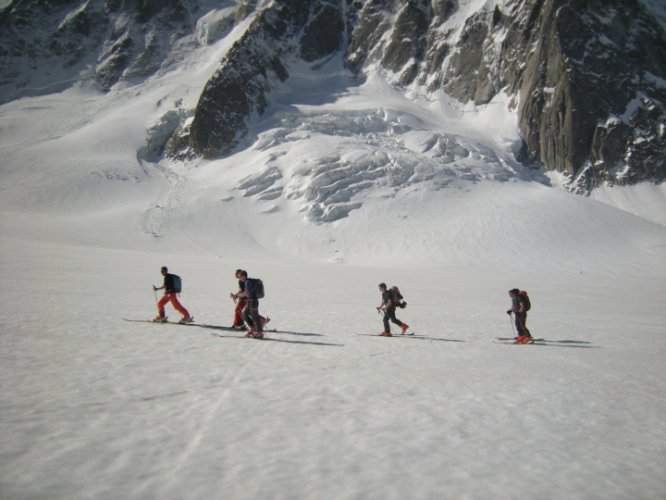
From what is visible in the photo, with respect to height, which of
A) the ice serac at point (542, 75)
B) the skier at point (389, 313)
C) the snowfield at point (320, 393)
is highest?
the ice serac at point (542, 75)

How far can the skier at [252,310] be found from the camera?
426 inches

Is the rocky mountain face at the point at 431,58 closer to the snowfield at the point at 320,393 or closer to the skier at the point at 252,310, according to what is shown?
the snowfield at the point at 320,393

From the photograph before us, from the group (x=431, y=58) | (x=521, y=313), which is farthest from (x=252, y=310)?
(x=431, y=58)

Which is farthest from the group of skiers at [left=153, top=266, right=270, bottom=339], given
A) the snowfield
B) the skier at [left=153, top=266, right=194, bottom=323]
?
the snowfield

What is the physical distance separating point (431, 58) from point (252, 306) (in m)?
123

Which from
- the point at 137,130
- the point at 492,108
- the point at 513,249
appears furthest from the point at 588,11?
the point at 137,130

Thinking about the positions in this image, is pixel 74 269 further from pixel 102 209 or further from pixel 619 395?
pixel 102 209

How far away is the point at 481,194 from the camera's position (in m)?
66.4

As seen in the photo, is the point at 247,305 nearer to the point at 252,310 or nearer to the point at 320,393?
the point at 252,310

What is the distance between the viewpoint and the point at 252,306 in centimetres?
1103

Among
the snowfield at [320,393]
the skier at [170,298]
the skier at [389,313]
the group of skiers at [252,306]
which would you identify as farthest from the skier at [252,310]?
the skier at [389,313]

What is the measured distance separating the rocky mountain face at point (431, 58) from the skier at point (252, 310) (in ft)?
285

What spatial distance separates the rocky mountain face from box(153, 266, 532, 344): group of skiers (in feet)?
280

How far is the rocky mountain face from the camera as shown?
8794cm
